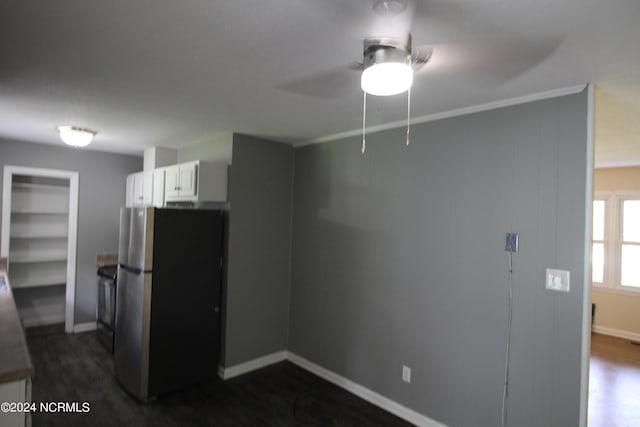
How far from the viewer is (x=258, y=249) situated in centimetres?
367

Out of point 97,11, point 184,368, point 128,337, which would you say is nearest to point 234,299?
point 184,368

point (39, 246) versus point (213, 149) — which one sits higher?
point (213, 149)

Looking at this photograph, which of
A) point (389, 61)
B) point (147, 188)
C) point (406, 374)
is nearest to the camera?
point (389, 61)

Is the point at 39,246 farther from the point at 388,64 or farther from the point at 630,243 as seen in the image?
the point at 630,243

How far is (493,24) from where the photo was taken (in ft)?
4.58

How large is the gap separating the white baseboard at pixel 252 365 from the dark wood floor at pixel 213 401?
7cm

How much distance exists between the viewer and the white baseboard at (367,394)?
272cm

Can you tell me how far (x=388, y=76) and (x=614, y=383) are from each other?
418 cm

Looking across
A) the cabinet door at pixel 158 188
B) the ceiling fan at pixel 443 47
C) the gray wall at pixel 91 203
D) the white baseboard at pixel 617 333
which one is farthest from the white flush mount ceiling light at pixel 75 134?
the white baseboard at pixel 617 333

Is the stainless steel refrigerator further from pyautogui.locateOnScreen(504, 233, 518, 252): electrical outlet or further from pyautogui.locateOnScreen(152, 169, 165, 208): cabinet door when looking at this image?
pyautogui.locateOnScreen(504, 233, 518, 252): electrical outlet

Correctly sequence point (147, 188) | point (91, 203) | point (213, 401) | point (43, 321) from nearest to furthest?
point (213, 401) → point (147, 188) → point (43, 321) → point (91, 203)

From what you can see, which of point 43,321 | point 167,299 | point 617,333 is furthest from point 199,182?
point 617,333

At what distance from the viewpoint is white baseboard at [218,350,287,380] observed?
11.3ft

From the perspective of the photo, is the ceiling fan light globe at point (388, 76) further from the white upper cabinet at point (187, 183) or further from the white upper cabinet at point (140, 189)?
the white upper cabinet at point (140, 189)
